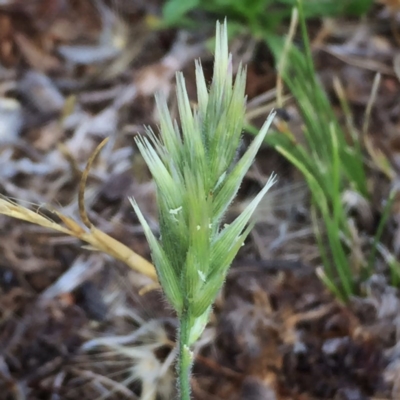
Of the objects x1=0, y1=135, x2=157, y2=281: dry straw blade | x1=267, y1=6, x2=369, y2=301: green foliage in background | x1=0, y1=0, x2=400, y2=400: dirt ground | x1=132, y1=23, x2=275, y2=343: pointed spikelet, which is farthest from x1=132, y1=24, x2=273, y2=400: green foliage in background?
x1=267, y1=6, x2=369, y2=301: green foliage in background

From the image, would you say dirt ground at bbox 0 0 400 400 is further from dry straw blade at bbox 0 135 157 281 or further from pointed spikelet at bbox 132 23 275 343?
pointed spikelet at bbox 132 23 275 343

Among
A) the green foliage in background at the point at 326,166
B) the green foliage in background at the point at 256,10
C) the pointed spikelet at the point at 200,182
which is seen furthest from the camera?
the green foliage in background at the point at 256,10

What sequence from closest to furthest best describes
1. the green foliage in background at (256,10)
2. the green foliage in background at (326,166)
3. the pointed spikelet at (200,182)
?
the pointed spikelet at (200,182) < the green foliage in background at (326,166) < the green foliage in background at (256,10)

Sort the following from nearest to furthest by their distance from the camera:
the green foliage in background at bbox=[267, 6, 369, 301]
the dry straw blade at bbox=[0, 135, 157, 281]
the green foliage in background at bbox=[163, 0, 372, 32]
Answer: the dry straw blade at bbox=[0, 135, 157, 281] → the green foliage in background at bbox=[267, 6, 369, 301] → the green foliage in background at bbox=[163, 0, 372, 32]

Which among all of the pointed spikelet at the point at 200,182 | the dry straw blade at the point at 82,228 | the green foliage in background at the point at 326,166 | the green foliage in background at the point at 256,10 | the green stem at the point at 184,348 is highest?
the green foliage in background at the point at 256,10

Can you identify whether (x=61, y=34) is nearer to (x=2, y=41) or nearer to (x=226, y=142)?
(x=2, y=41)

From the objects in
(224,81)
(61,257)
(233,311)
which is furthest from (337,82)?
(224,81)

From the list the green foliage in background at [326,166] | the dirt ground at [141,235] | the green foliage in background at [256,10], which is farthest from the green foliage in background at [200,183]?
the green foliage in background at [256,10]

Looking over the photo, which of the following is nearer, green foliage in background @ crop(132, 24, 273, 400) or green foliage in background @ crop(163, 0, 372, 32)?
green foliage in background @ crop(132, 24, 273, 400)

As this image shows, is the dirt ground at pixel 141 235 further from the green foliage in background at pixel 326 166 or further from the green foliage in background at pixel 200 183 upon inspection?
the green foliage in background at pixel 200 183
